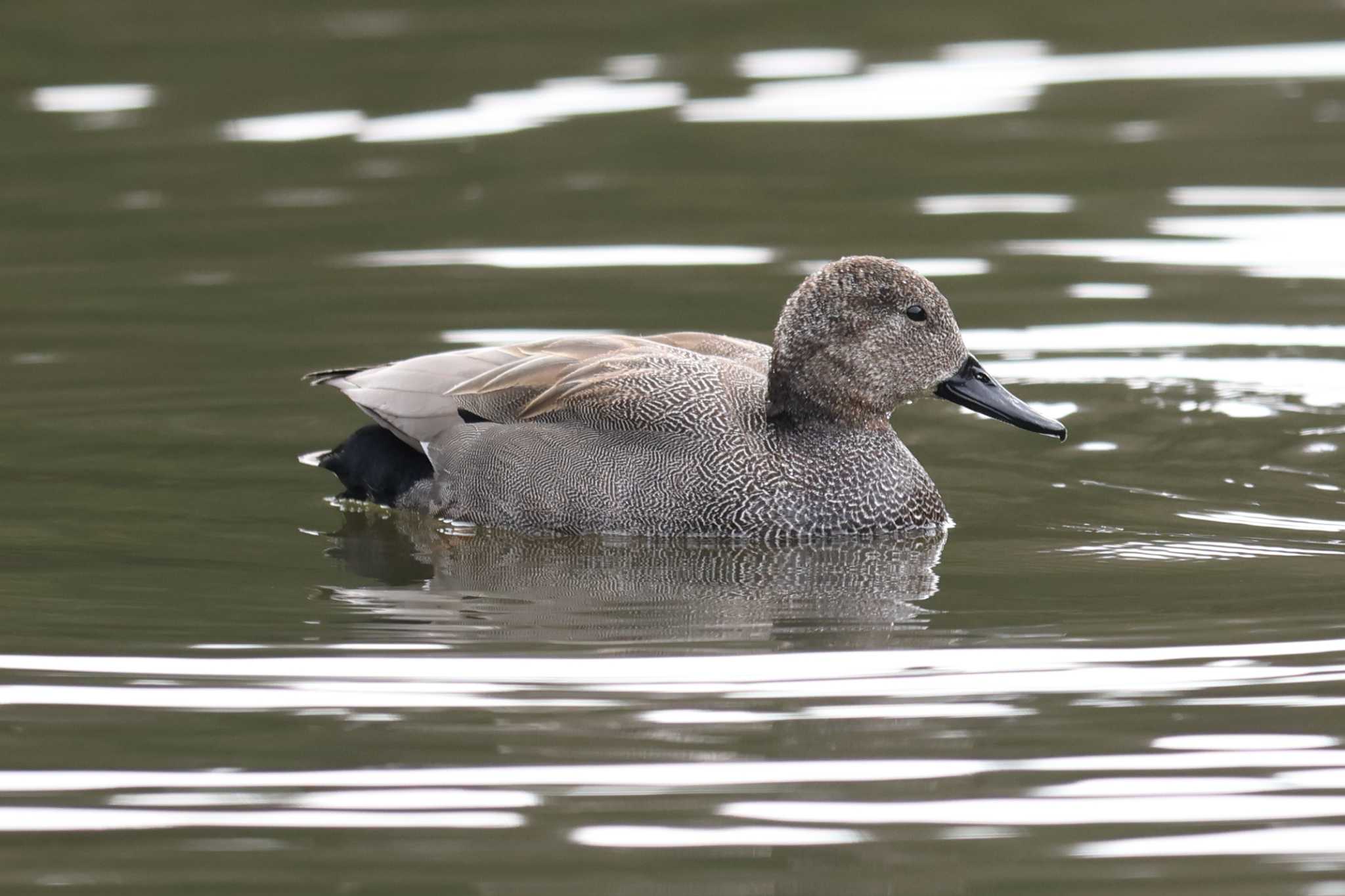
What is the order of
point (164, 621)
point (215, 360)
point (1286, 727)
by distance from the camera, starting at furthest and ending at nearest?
point (215, 360) < point (164, 621) < point (1286, 727)

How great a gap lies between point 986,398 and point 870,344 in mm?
523

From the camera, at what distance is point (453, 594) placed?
8.48 m

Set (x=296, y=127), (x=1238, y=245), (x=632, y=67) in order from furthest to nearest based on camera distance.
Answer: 1. (x=632, y=67)
2. (x=296, y=127)
3. (x=1238, y=245)

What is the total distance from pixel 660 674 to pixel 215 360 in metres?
5.39

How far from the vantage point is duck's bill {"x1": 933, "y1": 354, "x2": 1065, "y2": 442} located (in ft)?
30.8

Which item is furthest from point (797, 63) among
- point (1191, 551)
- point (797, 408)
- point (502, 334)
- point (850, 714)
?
point (850, 714)

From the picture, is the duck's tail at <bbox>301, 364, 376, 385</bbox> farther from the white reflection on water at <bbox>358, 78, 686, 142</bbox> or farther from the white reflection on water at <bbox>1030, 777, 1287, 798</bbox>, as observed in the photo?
the white reflection on water at <bbox>358, 78, 686, 142</bbox>

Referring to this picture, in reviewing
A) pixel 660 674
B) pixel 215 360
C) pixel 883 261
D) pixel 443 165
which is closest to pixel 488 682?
pixel 660 674

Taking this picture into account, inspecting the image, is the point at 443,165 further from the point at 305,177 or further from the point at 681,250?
the point at 681,250

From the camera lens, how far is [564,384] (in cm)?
957

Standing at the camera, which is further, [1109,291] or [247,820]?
[1109,291]

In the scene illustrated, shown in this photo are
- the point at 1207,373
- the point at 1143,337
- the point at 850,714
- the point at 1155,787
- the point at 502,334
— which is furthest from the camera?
the point at 502,334

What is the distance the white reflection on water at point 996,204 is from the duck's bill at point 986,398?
5114 millimetres

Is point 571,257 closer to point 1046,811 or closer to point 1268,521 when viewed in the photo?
point 1268,521
